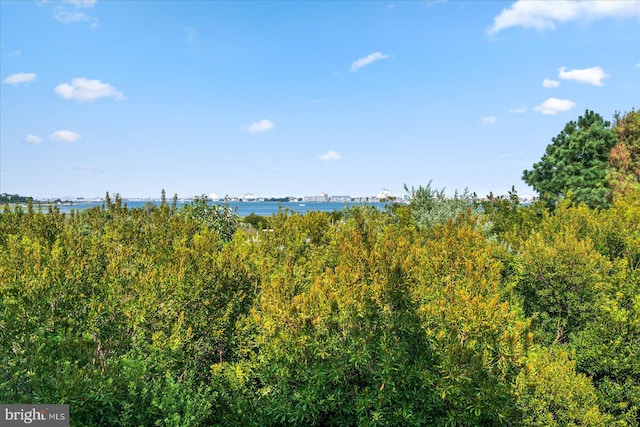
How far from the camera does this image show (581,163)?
103ft

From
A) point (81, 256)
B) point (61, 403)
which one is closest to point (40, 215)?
point (81, 256)

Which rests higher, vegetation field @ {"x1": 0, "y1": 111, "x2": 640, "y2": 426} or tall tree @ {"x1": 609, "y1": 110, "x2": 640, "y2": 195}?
tall tree @ {"x1": 609, "y1": 110, "x2": 640, "y2": 195}

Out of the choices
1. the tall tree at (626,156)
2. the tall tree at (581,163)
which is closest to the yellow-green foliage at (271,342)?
the tall tree at (581,163)

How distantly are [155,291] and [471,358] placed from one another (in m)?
6.19

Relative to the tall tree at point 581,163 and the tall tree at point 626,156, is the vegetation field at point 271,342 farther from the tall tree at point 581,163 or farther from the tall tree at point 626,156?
the tall tree at point 626,156

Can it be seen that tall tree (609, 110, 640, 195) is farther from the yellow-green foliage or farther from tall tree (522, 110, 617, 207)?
the yellow-green foliage

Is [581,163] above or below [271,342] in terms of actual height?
above

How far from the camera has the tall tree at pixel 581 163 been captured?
30.0 metres

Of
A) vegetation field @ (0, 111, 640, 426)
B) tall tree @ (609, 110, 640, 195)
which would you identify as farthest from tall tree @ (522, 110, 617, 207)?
vegetation field @ (0, 111, 640, 426)

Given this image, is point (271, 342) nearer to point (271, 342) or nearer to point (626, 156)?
point (271, 342)

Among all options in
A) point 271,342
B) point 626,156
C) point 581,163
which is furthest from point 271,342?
point 626,156

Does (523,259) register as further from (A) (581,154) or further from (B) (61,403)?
(A) (581,154)

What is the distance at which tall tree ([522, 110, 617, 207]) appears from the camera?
30.0m

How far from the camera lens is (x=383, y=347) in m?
7.39
